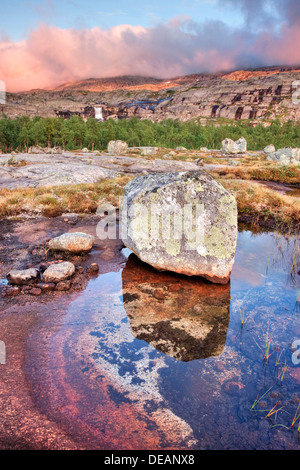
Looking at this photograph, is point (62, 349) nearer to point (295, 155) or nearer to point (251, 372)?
point (251, 372)

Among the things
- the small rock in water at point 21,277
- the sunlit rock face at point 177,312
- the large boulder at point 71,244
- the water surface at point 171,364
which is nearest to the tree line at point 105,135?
the large boulder at point 71,244

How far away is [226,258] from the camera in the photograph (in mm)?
10375

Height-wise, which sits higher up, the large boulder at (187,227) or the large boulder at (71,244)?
the large boulder at (187,227)

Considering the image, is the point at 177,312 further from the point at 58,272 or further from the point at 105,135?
the point at 105,135

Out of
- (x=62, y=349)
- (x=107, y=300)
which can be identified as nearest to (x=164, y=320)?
(x=107, y=300)

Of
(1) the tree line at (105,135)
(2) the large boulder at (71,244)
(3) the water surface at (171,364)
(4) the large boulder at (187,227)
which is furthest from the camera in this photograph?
(1) the tree line at (105,135)

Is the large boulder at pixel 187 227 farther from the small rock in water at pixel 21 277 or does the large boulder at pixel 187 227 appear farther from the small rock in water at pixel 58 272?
the small rock in water at pixel 21 277

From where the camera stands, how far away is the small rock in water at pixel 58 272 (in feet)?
32.9

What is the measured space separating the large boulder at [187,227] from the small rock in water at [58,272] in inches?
101

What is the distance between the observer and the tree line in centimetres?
10081

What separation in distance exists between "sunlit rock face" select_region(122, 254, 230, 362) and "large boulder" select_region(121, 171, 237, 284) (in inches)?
23.5

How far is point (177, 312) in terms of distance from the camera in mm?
8508

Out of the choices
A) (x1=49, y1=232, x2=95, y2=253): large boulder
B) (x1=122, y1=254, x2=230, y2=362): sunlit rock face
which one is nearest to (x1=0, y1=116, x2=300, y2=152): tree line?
(x1=49, y1=232, x2=95, y2=253): large boulder
